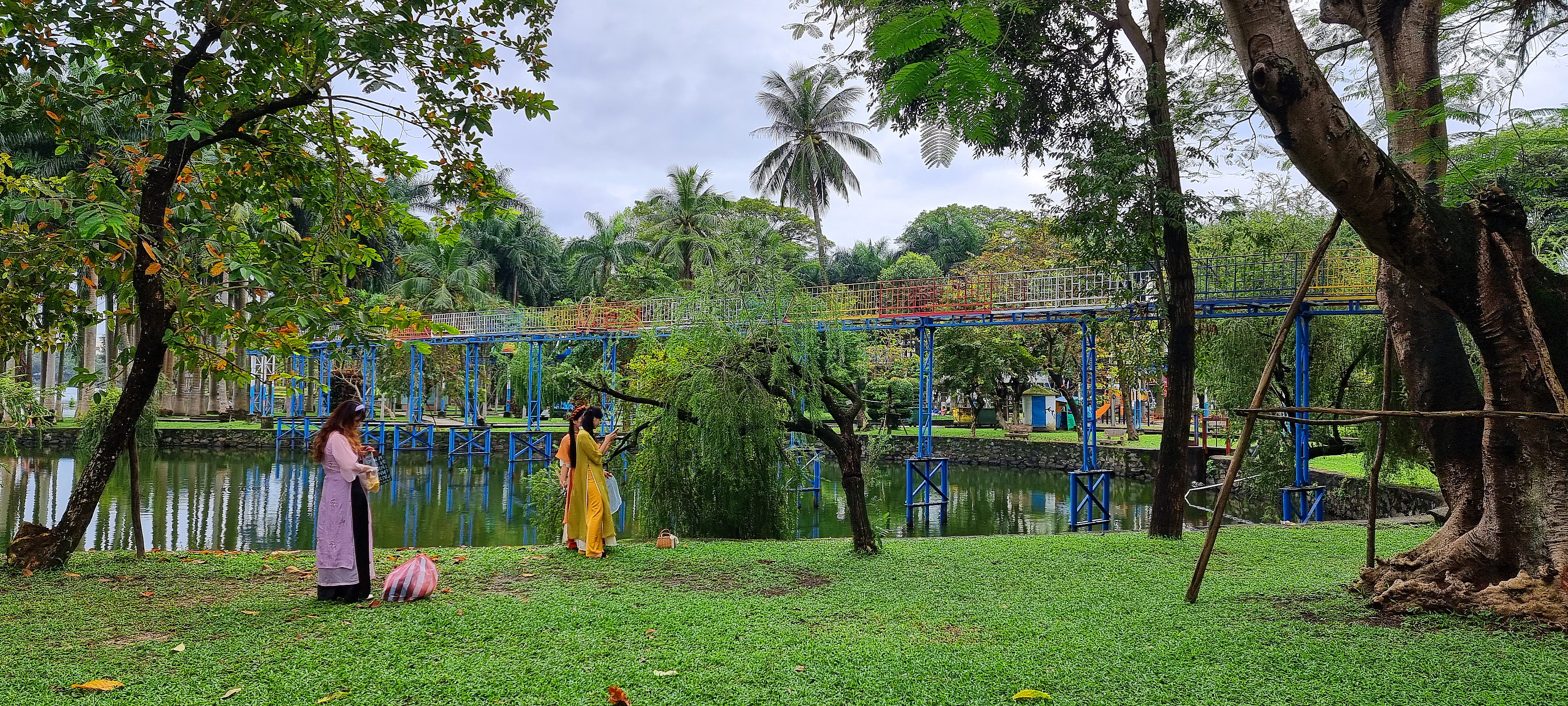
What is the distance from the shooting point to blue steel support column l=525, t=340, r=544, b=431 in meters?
25.6

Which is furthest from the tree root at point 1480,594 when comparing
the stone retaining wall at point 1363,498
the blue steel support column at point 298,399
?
the blue steel support column at point 298,399

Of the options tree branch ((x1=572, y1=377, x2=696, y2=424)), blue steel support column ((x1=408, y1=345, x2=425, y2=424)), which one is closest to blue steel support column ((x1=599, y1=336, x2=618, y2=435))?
tree branch ((x1=572, y1=377, x2=696, y2=424))

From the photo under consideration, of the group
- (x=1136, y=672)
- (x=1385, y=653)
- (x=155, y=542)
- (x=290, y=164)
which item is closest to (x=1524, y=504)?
(x=1385, y=653)

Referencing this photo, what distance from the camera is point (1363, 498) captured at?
13.8 meters

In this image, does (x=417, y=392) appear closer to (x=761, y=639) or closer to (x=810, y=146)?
(x=810, y=146)

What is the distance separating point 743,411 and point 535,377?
2425 cm

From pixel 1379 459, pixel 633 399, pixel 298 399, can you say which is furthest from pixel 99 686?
pixel 298 399

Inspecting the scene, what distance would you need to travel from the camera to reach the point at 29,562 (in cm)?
559

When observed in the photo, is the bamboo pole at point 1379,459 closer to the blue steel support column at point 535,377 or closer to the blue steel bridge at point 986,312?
the blue steel bridge at point 986,312

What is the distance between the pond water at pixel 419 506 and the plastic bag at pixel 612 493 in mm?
1993

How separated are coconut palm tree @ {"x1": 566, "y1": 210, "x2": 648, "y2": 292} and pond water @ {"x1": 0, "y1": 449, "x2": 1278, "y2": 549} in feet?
52.0

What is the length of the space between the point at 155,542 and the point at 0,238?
8.24 metres

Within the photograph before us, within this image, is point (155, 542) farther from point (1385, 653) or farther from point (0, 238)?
point (1385, 653)

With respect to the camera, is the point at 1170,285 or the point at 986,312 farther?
the point at 986,312
